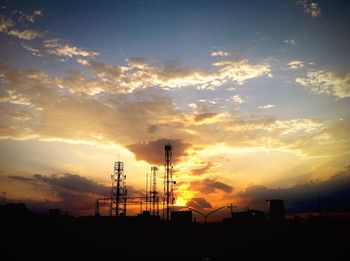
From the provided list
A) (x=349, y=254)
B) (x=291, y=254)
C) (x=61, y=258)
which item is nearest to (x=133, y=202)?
(x=61, y=258)

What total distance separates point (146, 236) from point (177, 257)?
1063 cm

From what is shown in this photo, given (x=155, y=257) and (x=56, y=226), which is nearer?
(x=155, y=257)

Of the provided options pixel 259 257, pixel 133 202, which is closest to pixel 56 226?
pixel 133 202

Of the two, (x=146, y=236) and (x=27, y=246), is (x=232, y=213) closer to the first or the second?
(x=146, y=236)

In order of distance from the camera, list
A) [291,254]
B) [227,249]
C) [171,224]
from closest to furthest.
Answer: [291,254], [227,249], [171,224]

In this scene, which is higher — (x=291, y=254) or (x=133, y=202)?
(x=133, y=202)

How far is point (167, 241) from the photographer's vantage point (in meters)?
61.8

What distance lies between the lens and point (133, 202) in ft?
298

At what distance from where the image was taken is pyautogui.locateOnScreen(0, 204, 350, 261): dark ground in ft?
160

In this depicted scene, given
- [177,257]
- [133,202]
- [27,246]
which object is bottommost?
[177,257]

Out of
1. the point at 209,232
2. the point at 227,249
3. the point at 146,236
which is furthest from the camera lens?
the point at 209,232

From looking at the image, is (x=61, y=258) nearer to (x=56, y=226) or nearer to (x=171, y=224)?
(x=56, y=226)

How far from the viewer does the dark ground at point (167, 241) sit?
4888cm

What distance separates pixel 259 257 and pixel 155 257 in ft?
63.3
